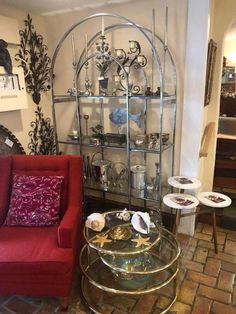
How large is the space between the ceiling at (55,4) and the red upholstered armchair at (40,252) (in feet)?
5.11

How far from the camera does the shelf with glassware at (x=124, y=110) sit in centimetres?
236

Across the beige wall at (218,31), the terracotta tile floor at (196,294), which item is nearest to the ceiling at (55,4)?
the beige wall at (218,31)

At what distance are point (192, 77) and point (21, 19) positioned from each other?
1.79 meters

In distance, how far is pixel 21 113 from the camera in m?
2.70

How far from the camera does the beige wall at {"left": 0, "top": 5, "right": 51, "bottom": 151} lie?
250 centimetres

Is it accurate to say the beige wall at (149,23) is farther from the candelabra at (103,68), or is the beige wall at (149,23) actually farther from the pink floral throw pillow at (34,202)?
the pink floral throw pillow at (34,202)

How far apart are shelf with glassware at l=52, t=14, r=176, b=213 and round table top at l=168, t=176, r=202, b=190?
0.43ft

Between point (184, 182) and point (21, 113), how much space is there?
5.88 ft

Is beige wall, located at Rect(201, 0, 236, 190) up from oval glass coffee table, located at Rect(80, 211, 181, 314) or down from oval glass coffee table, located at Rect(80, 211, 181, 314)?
up

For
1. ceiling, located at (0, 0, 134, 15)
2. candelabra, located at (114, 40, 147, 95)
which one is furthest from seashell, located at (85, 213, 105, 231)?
ceiling, located at (0, 0, 134, 15)

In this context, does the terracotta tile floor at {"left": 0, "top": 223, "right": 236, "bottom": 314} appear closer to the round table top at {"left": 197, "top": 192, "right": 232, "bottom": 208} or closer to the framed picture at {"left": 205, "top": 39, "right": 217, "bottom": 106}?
the round table top at {"left": 197, "top": 192, "right": 232, "bottom": 208}

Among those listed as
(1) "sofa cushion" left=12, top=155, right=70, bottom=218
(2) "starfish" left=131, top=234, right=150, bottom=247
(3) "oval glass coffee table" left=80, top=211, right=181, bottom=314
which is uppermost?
(1) "sofa cushion" left=12, top=155, right=70, bottom=218

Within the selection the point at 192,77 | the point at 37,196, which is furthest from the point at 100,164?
the point at 192,77

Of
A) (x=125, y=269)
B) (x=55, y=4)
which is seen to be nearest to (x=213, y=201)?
(x=125, y=269)
